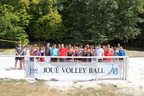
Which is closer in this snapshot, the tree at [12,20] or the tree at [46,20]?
the tree at [12,20]

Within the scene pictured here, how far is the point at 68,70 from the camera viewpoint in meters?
6.59

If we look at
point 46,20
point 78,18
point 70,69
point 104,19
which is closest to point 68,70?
point 70,69

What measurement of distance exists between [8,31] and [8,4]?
4266 mm

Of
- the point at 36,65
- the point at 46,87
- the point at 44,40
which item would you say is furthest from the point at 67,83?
the point at 44,40

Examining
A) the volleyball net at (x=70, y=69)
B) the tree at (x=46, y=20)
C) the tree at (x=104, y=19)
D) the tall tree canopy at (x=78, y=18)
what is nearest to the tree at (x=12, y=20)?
the tall tree canopy at (x=78, y=18)

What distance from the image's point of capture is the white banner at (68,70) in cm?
657

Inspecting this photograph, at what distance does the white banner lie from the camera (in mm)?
6566

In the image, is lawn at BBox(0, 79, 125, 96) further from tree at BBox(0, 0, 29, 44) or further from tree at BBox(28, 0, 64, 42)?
tree at BBox(28, 0, 64, 42)

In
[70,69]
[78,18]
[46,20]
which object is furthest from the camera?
[46,20]

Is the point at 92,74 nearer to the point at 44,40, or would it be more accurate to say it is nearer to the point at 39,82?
the point at 39,82

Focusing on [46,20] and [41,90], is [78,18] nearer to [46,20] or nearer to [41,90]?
[46,20]

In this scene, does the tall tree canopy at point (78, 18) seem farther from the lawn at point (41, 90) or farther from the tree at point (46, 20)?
the lawn at point (41, 90)

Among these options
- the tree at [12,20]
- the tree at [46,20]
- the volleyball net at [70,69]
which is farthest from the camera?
the tree at [46,20]

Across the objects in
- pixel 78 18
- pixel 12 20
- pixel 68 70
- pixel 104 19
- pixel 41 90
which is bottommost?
pixel 41 90
